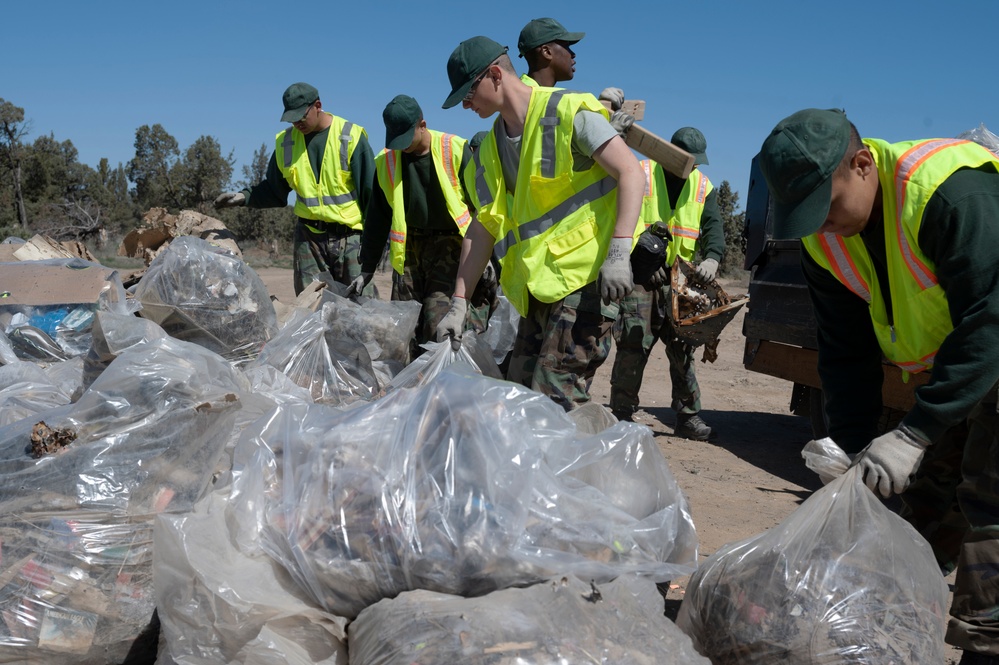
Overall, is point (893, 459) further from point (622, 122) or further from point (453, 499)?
point (622, 122)

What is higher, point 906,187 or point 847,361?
point 906,187

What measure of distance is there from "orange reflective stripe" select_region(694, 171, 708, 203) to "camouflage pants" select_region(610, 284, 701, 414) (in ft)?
2.17

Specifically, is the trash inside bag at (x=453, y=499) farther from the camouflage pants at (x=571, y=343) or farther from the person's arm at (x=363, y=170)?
the person's arm at (x=363, y=170)

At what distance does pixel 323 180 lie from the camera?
5.64m

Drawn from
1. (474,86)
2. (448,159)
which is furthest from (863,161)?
(448,159)

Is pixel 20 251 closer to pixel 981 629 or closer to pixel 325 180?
pixel 325 180

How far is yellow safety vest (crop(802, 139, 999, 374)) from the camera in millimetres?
1955

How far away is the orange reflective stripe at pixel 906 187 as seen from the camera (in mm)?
1975

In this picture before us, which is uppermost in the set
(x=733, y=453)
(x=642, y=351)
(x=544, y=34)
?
(x=544, y=34)

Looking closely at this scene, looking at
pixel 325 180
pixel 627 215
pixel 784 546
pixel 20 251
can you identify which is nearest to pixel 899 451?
pixel 784 546

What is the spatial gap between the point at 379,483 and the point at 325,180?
3.96 m

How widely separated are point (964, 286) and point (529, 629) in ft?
3.82

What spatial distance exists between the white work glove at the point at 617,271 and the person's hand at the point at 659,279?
2.10 metres

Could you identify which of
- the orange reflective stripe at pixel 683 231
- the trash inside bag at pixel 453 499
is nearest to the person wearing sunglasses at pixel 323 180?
the orange reflective stripe at pixel 683 231
